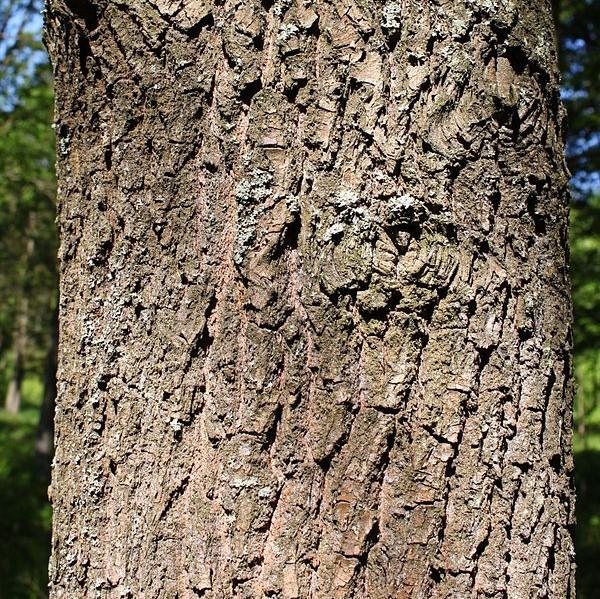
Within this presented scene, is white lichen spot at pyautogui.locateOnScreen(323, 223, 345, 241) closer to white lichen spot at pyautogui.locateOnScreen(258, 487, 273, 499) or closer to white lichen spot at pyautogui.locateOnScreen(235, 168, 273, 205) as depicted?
white lichen spot at pyautogui.locateOnScreen(235, 168, 273, 205)

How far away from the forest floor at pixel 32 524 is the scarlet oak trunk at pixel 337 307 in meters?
3.89

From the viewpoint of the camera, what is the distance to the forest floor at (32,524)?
18.8 feet

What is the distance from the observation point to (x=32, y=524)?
8289 mm

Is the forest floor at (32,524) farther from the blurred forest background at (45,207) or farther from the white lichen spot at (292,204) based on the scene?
the white lichen spot at (292,204)

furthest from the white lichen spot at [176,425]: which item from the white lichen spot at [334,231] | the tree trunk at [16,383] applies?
the tree trunk at [16,383]

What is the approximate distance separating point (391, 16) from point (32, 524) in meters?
8.71

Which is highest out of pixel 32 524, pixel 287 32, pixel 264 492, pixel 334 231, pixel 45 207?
pixel 45 207

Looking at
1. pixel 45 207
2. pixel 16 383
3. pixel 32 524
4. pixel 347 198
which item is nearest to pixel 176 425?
pixel 347 198

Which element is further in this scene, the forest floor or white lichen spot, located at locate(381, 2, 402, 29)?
the forest floor

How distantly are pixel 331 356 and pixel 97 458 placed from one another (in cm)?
46

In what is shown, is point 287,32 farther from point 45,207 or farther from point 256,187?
point 45,207

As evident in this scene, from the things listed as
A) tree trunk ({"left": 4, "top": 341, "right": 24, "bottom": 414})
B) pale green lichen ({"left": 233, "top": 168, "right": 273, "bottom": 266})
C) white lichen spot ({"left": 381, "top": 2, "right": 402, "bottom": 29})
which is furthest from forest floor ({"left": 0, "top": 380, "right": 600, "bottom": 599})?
tree trunk ({"left": 4, "top": 341, "right": 24, "bottom": 414})

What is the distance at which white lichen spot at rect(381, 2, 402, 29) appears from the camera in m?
1.03

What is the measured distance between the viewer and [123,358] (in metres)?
1.14
